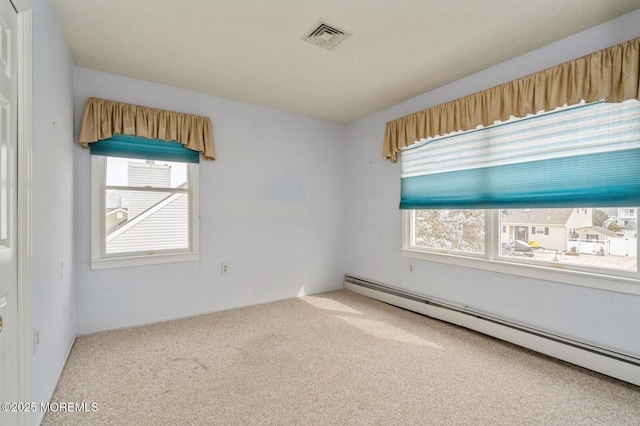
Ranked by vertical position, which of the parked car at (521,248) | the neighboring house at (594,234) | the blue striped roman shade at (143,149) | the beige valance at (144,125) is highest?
the beige valance at (144,125)

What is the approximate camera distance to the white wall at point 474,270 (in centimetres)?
211

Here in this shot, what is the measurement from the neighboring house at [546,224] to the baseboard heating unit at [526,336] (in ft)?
2.47

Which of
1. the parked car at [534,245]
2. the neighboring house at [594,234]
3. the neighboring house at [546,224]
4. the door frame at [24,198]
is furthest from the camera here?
the parked car at [534,245]

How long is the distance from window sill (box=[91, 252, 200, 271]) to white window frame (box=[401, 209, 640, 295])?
2.58m

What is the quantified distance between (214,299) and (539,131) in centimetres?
370

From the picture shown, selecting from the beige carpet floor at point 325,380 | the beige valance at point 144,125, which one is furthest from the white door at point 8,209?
the beige valance at point 144,125

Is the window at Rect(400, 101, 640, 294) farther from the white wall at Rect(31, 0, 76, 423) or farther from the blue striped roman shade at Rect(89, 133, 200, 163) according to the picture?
the white wall at Rect(31, 0, 76, 423)

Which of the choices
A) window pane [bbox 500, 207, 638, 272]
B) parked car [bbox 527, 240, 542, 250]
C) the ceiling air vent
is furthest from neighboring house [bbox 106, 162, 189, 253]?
parked car [bbox 527, 240, 542, 250]

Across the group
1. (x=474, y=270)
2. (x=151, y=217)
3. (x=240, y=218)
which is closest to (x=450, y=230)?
(x=474, y=270)

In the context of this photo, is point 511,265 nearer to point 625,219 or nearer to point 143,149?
point 625,219

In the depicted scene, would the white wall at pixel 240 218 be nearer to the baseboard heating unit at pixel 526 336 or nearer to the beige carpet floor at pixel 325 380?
the beige carpet floor at pixel 325 380

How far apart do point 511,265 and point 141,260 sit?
3.62m

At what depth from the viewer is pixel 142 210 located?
3096 millimetres

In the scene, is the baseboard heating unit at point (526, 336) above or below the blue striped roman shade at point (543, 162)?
below
